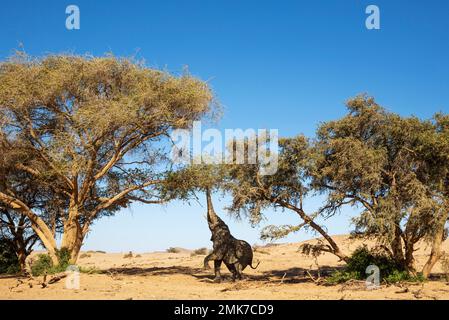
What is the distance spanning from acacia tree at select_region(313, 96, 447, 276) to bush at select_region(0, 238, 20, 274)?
1765 cm

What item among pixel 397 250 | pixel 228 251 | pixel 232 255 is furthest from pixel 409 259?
pixel 228 251

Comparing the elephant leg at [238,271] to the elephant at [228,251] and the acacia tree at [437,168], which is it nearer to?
the elephant at [228,251]

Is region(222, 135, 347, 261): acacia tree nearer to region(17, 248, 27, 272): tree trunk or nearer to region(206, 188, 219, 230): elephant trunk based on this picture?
region(206, 188, 219, 230): elephant trunk

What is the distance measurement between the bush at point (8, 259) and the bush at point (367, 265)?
699 inches

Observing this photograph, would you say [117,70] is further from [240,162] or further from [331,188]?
[331,188]

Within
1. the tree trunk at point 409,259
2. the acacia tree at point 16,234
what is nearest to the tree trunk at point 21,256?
the acacia tree at point 16,234

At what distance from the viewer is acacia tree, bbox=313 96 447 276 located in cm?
1953

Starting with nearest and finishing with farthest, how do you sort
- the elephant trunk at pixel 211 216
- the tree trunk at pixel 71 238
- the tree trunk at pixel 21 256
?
the elephant trunk at pixel 211 216, the tree trunk at pixel 71 238, the tree trunk at pixel 21 256

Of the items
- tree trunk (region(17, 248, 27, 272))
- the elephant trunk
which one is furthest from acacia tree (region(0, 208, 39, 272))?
the elephant trunk

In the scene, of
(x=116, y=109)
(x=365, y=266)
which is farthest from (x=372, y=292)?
(x=116, y=109)

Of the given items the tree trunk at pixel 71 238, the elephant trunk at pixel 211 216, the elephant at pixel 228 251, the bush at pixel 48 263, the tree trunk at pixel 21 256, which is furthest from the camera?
the tree trunk at pixel 21 256

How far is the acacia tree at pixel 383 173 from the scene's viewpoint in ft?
64.1

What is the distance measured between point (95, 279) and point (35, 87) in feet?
29.8

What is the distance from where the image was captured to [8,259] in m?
28.2
